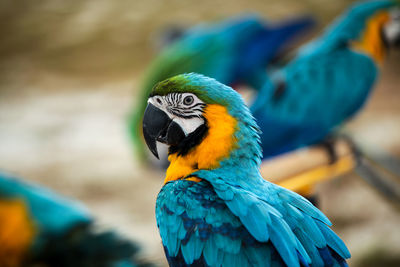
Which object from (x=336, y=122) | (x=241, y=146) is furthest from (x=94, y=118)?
(x=241, y=146)

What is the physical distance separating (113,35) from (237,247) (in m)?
4.07

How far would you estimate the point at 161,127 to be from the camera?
0.62 meters

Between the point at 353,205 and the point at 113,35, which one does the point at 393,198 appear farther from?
the point at 113,35

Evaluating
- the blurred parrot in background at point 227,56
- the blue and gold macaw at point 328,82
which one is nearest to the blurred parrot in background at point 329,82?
the blue and gold macaw at point 328,82

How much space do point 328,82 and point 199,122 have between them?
0.86m

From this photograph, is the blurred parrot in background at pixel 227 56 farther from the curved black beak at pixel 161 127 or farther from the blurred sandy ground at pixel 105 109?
the curved black beak at pixel 161 127

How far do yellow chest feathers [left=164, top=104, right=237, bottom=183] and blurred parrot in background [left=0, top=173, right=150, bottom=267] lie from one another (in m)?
0.39

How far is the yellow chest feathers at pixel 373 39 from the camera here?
135cm

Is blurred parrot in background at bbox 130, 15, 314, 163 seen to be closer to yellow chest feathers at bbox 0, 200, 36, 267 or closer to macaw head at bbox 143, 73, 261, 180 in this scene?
yellow chest feathers at bbox 0, 200, 36, 267

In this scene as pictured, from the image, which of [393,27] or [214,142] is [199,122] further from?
[393,27]

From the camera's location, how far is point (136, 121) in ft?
5.45

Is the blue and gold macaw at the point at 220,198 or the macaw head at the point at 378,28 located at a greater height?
the macaw head at the point at 378,28

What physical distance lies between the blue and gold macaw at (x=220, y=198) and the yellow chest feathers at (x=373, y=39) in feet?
3.01

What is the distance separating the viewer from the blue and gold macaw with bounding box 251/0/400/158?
1348mm
